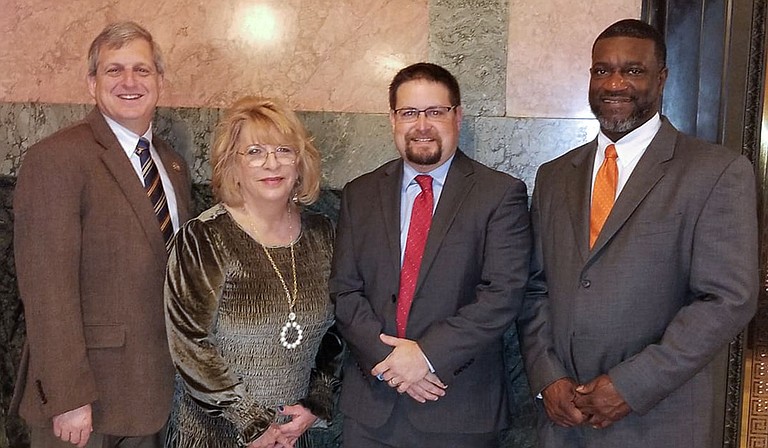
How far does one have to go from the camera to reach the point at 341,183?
9.57 ft

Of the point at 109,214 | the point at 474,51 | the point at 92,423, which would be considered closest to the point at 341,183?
the point at 474,51

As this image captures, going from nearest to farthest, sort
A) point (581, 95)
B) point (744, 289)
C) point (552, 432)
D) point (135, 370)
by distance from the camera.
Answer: point (744, 289)
point (552, 432)
point (135, 370)
point (581, 95)

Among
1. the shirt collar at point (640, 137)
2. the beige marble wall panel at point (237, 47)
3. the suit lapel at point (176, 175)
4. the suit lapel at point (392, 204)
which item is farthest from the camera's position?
the beige marble wall panel at point (237, 47)

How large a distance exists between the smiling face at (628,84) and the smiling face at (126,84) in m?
1.37

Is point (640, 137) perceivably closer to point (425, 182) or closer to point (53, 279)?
point (425, 182)

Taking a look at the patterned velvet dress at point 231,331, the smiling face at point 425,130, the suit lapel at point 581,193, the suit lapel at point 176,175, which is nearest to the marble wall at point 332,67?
the suit lapel at point 176,175

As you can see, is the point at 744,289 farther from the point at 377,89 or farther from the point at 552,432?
the point at 377,89

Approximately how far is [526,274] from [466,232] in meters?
0.21

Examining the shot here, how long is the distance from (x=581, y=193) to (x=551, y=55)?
906mm

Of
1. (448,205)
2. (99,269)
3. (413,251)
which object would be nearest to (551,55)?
(448,205)

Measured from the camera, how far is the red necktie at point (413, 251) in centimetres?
226

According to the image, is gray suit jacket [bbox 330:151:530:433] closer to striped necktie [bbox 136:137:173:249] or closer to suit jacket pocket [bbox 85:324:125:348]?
striped necktie [bbox 136:137:173:249]

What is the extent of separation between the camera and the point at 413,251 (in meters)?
2.27

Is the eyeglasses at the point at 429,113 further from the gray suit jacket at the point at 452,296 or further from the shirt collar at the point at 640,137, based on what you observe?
the shirt collar at the point at 640,137
